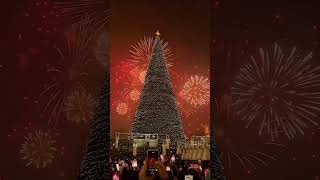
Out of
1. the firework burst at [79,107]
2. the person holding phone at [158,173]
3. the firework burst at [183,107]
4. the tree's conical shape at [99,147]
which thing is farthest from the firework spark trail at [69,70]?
the firework burst at [183,107]

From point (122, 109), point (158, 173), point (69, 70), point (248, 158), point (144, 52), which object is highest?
point (144, 52)

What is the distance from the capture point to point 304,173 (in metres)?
2.42

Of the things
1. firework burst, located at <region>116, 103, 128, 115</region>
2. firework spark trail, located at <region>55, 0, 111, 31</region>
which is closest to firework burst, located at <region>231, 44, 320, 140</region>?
firework spark trail, located at <region>55, 0, 111, 31</region>

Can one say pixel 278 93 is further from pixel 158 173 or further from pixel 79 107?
pixel 158 173

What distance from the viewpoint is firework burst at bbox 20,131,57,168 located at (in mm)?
2561

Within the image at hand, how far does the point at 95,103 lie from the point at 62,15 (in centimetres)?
60

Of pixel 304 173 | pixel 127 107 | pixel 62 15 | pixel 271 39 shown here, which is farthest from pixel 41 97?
pixel 304 173

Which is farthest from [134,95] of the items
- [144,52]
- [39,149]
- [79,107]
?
[39,149]

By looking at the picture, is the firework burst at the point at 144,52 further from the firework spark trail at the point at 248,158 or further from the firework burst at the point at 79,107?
the firework spark trail at the point at 248,158

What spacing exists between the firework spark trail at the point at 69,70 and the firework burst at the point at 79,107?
0.14ft

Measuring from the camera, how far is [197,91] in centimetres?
381

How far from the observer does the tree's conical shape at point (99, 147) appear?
2564mm

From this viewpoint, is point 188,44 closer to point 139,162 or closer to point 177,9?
point 177,9

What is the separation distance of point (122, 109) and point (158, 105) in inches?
14.4
